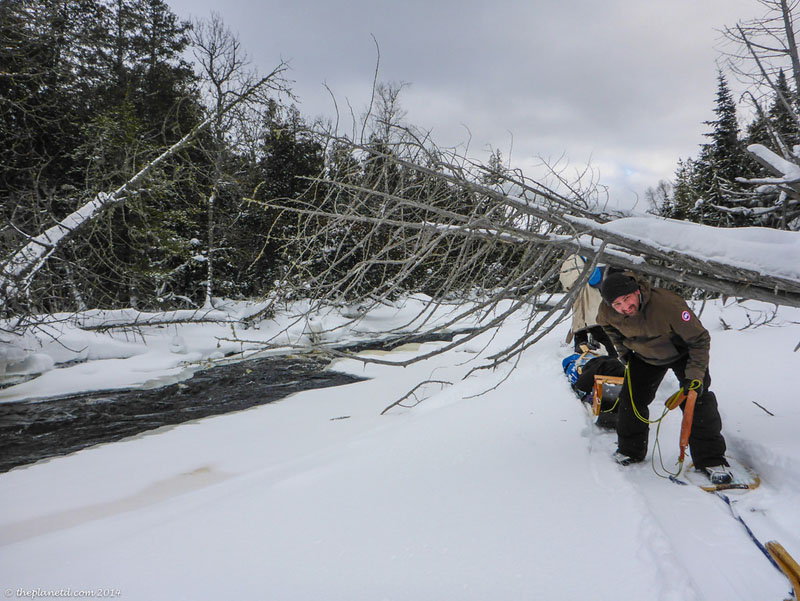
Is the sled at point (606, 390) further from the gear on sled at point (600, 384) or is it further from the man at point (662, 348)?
the man at point (662, 348)

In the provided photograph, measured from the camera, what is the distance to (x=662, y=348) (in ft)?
10.5

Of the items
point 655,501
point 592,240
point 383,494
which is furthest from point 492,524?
point 592,240

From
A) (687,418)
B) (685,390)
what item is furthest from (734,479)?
(685,390)

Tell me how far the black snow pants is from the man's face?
2.05ft

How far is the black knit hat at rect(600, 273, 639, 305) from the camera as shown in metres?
3.00

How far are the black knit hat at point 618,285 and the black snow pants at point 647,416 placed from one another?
787mm

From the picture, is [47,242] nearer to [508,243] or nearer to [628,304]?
[508,243]

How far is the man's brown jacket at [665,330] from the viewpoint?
120 inches

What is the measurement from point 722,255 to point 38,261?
32.4 ft

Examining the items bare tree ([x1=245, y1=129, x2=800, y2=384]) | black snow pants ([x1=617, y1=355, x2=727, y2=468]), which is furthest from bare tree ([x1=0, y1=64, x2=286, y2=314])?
black snow pants ([x1=617, y1=355, x2=727, y2=468])

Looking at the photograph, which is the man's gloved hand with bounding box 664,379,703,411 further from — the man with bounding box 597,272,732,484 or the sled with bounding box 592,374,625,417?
the sled with bounding box 592,374,625,417

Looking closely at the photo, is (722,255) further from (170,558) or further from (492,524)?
(170,558)

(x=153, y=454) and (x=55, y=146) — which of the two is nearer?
(x=153, y=454)

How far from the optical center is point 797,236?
9.35 feet
